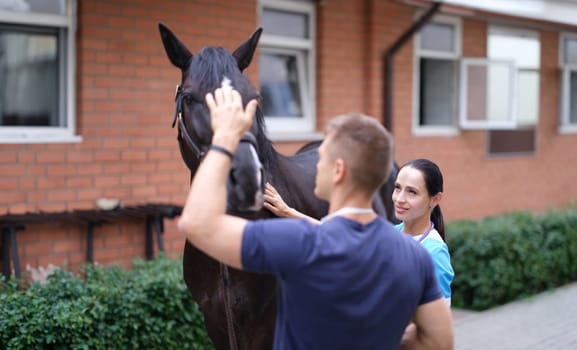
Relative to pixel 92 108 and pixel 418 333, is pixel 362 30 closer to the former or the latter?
pixel 92 108

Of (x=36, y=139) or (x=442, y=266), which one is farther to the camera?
(x=36, y=139)

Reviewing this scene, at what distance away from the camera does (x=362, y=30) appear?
9.00 meters

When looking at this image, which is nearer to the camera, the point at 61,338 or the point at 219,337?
the point at 219,337

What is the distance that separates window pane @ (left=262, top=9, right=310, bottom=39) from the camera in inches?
316

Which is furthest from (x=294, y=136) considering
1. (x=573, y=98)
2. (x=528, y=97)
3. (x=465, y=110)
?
(x=573, y=98)

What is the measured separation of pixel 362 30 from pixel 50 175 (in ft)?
15.2

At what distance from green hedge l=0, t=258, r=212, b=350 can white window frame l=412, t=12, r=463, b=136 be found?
5357 millimetres

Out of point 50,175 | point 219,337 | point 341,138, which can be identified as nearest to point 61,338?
point 219,337

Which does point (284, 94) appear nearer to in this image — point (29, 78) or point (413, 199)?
point (29, 78)

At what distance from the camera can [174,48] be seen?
335 centimetres

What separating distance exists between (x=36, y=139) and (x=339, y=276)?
4.73m

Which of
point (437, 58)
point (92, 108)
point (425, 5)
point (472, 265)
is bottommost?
point (472, 265)

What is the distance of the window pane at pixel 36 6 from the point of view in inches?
232

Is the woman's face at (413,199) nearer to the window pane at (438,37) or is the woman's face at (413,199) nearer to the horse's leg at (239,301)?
the horse's leg at (239,301)
